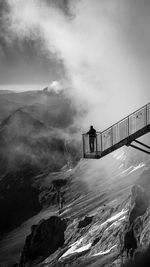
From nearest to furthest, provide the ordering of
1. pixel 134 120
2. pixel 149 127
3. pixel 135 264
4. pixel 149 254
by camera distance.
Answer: pixel 135 264
pixel 149 254
pixel 149 127
pixel 134 120

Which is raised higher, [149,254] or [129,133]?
[129,133]

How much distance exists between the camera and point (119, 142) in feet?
172

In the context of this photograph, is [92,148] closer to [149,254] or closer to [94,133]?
[94,133]

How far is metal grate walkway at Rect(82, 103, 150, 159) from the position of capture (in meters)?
51.7

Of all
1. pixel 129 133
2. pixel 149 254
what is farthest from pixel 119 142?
pixel 149 254

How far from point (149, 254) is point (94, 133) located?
611 inches

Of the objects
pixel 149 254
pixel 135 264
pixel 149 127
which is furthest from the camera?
pixel 149 127

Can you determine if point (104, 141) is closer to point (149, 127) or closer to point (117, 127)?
point (117, 127)

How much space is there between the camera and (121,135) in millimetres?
54094

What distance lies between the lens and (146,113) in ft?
171

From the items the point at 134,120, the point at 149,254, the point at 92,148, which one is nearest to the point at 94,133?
the point at 92,148

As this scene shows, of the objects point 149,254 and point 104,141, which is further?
point 104,141

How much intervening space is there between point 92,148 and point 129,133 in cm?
396

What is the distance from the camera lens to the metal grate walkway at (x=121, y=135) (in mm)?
51666
